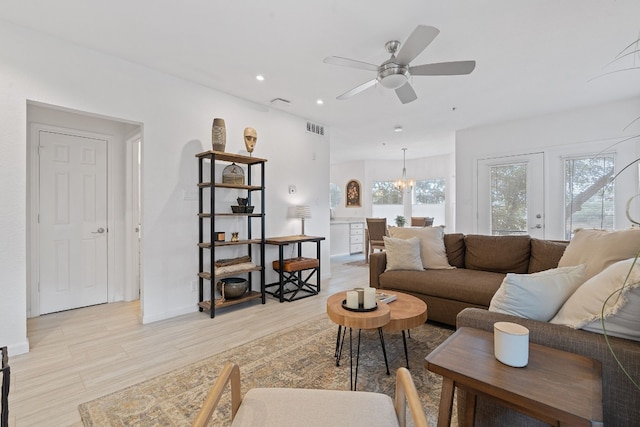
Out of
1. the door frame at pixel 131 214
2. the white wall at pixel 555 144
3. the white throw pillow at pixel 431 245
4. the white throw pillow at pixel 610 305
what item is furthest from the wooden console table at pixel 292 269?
the white wall at pixel 555 144

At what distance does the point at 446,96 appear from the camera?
151 inches

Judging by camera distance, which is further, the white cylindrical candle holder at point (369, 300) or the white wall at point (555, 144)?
the white wall at point (555, 144)

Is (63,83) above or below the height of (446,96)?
below

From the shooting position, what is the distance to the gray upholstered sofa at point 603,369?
1131 millimetres

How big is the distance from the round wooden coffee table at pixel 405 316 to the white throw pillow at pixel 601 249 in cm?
103

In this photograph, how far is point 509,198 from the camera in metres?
4.96

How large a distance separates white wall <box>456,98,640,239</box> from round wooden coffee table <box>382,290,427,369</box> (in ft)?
11.8

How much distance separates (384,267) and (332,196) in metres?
5.97

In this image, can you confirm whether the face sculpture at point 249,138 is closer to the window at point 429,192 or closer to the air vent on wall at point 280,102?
the air vent on wall at point 280,102

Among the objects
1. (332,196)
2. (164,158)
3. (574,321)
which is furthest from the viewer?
(332,196)

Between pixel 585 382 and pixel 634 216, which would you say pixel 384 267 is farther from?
pixel 634 216

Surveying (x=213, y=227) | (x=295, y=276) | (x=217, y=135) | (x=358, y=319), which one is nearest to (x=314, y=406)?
(x=358, y=319)

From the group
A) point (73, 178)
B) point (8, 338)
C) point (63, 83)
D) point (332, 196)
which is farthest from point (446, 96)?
point (332, 196)

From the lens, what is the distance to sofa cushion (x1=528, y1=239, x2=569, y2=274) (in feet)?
9.15
